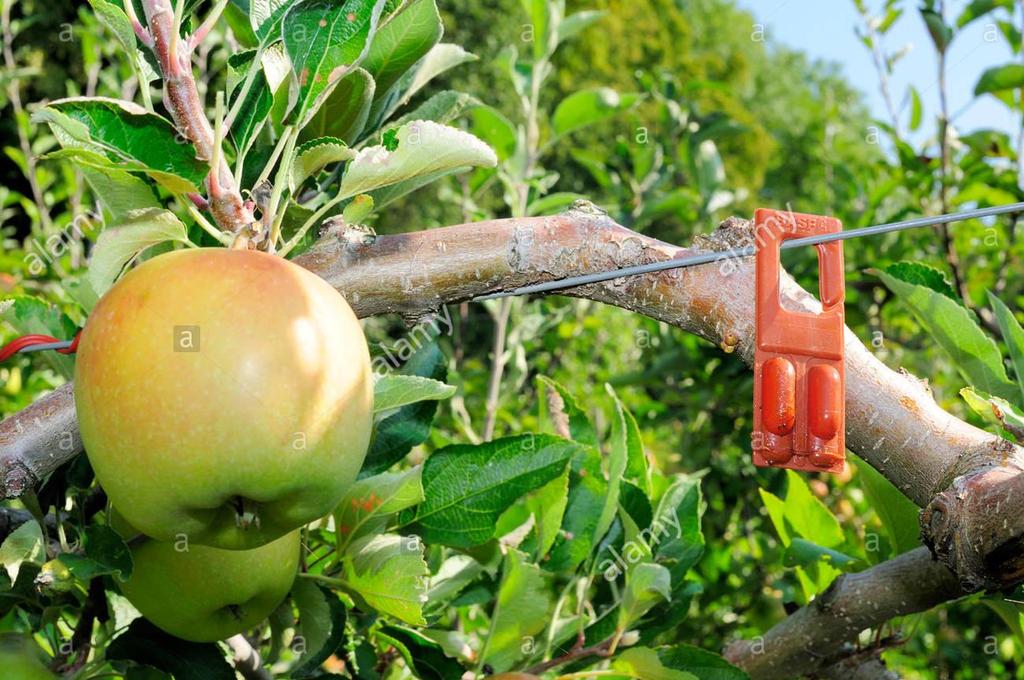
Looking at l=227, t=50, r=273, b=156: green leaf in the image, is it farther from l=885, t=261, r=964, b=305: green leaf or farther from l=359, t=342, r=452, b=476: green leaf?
l=885, t=261, r=964, b=305: green leaf

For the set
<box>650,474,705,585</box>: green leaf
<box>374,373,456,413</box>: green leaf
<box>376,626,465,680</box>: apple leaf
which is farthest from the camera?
<box>650,474,705,585</box>: green leaf

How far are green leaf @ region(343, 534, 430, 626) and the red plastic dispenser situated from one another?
0.27m

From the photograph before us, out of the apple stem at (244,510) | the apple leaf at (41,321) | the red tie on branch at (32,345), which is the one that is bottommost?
the apple leaf at (41,321)

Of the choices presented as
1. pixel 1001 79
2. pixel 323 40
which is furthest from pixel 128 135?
pixel 1001 79

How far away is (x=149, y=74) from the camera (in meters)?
0.78

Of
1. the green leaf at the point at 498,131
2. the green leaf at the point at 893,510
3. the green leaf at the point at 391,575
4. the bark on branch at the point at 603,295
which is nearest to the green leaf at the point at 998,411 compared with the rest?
the bark on branch at the point at 603,295

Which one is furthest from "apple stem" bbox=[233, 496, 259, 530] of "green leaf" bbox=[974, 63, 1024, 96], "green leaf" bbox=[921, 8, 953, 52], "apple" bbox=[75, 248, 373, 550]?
"green leaf" bbox=[921, 8, 953, 52]

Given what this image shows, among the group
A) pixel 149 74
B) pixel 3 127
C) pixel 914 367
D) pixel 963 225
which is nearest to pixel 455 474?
pixel 149 74

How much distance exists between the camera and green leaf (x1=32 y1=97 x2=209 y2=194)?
2.13 ft

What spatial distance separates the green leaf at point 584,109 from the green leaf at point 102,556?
3.70 feet

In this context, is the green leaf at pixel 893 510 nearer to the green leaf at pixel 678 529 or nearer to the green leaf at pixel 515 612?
the green leaf at pixel 678 529

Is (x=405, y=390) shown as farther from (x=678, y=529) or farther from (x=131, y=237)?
(x=678, y=529)

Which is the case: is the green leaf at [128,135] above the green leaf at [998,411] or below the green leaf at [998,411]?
above

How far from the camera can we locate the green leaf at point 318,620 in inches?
33.8
